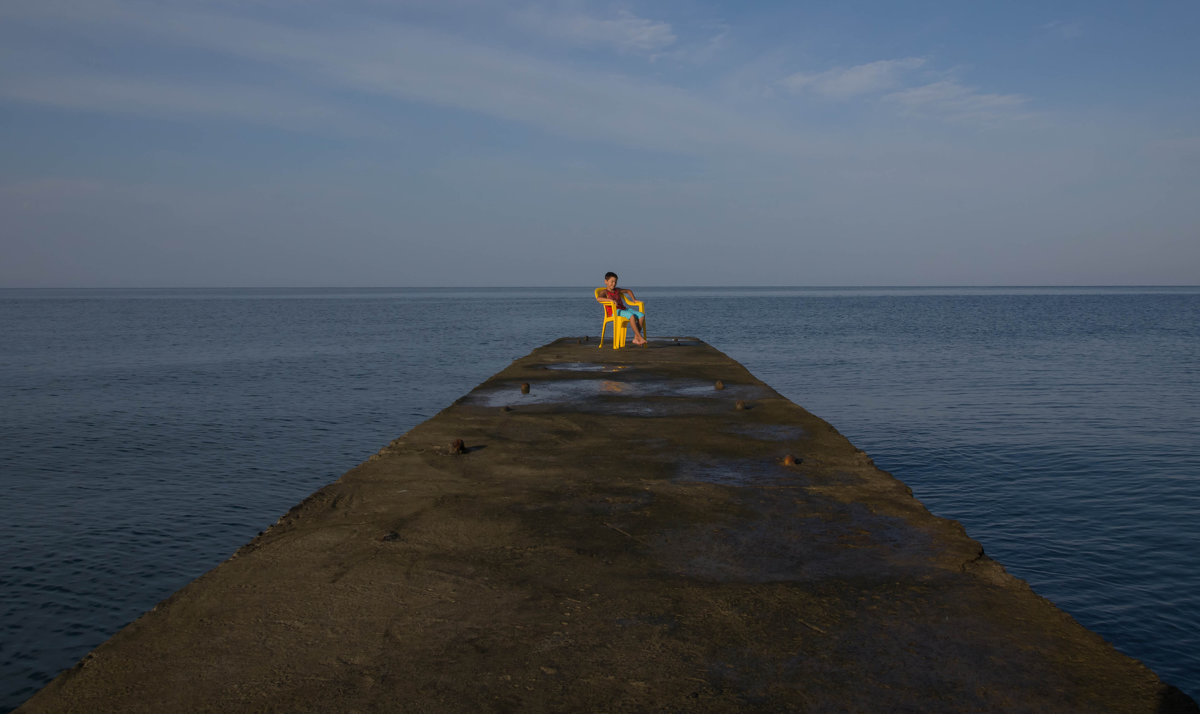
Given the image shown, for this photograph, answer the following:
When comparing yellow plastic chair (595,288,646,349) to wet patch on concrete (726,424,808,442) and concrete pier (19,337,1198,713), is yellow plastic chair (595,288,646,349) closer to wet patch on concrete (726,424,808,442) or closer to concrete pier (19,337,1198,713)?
wet patch on concrete (726,424,808,442)

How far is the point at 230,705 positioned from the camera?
2.82 metres

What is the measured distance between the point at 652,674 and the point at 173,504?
8.87 metres

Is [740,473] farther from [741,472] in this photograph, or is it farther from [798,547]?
[798,547]

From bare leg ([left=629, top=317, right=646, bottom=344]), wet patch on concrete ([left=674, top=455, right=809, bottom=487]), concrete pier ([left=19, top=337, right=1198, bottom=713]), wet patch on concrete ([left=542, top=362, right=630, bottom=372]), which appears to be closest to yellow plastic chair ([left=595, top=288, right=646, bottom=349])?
bare leg ([left=629, top=317, right=646, bottom=344])

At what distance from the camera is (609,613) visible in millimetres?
3580

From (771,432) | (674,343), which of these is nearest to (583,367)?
(674,343)

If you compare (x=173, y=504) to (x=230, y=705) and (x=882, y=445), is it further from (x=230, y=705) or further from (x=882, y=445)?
(x=882, y=445)

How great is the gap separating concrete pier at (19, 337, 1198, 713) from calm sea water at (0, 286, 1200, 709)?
8.71 feet

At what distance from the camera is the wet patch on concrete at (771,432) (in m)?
7.81

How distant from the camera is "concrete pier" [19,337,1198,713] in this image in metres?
2.89

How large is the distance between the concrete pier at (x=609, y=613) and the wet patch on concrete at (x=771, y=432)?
4.75 feet

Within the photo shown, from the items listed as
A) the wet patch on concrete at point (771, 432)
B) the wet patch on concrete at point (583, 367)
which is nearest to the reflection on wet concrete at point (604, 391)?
the wet patch on concrete at point (583, 367)

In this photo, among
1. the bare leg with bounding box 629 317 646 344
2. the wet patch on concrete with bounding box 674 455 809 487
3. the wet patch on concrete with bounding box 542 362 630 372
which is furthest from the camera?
the bare leg with bounding box 629 317 646 344

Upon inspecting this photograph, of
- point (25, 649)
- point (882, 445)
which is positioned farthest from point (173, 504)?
point (882, 445)
